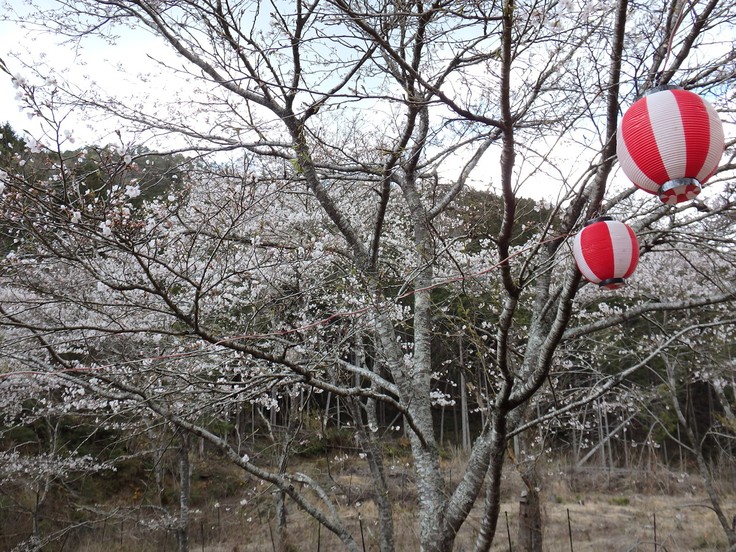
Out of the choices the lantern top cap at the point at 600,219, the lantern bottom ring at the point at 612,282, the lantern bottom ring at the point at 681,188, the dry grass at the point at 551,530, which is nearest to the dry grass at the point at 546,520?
the dry grass at the point at 551,530

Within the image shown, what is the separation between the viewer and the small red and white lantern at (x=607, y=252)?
2.22m

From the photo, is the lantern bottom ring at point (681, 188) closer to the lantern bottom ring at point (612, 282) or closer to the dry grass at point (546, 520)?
Answer: the lantern bottom ring at point (612, 282)

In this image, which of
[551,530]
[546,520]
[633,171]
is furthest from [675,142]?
[551,530]

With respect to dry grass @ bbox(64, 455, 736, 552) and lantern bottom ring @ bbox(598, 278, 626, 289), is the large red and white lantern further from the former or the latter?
dry grass @ bbox(64, 455, 736, 552)

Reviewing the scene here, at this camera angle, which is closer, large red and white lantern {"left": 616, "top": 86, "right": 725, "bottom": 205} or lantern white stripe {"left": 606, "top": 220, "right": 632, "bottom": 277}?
large red and white lantern {"left": 616, "top": 86, "right": 725, "bottom": 205}

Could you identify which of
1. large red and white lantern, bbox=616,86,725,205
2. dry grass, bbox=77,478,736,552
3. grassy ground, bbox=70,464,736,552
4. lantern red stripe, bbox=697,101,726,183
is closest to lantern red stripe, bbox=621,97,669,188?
large red and white lantern, bbox=616,86,725,205

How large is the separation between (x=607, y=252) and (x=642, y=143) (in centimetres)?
64

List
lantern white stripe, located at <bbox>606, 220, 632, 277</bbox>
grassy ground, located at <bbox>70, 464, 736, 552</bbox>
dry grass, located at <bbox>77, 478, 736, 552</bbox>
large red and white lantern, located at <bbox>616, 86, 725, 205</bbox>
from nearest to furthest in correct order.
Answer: large red and white lantern, located at <bbox>616, 86, 725, 205</bbox> < lantern white stripe, located at <bbox>606, 220, 632, 277</bbox> < dry grass, located at <bbox>77, 478, 736, 552</bbox> < grassy ground, located at <bbox>70, 464, 736, 552</bbox>

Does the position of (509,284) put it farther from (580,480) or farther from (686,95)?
(580,480)

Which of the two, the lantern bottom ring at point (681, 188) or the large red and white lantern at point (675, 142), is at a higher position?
the large red and white lantern at point (675, 142)

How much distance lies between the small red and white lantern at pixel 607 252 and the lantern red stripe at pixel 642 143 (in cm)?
50

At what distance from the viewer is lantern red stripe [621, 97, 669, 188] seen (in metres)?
1.69

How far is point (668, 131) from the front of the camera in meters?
1.66

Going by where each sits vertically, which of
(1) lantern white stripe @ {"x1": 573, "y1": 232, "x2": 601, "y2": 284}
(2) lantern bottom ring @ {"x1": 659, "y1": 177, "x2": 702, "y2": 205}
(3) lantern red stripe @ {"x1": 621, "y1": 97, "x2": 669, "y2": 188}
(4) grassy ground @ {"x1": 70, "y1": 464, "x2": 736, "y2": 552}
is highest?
(3) lantern red stripe @ {"x1": 621, "y1": 97, "x2": 669, "y2": 188}
